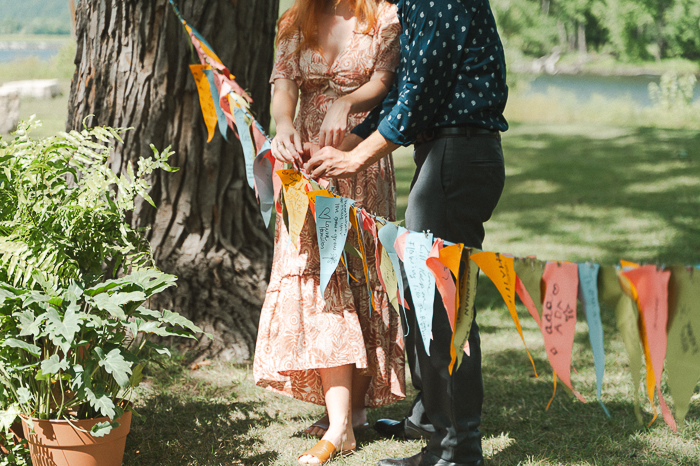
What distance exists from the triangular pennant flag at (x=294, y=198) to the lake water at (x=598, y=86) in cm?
1577

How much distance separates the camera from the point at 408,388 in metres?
3.11

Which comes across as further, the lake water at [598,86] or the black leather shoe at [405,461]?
the lake water at [598,86]

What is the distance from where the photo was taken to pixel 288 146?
2.16 meters

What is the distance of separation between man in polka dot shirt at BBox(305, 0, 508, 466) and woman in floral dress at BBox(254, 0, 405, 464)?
14cm

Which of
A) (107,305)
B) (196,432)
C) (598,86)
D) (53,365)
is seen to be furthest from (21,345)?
(598,86)

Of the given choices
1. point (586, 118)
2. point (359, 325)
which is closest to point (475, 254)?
point (359, 325)

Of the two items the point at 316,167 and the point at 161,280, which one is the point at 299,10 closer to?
the point at 316,167

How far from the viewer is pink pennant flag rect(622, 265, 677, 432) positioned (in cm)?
123

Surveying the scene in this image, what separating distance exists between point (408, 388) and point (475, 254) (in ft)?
5.96

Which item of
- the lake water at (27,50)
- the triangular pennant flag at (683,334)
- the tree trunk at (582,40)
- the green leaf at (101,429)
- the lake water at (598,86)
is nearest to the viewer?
the triangular pennant flag at (683,334)

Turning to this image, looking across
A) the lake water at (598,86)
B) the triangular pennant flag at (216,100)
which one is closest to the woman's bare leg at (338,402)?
the triangular pennant flag at (216,100)

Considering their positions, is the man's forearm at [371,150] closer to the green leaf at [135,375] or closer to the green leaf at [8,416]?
the green leaf at [135,375]

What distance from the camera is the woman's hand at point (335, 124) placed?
210 centimetres

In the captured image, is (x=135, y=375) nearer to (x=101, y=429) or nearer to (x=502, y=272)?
(x=101, y=429)
